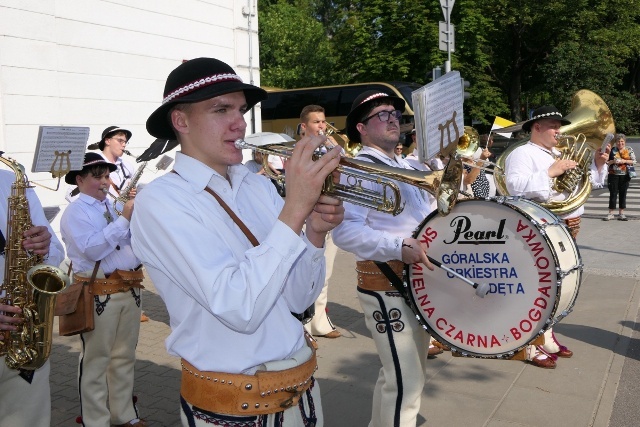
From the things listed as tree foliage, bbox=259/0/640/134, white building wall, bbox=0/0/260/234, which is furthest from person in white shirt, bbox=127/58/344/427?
tree foliage, bbox=259/0/640/134

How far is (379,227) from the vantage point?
3666 mm

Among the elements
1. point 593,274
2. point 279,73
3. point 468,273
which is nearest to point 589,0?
point 279,73

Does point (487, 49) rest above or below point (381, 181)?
above

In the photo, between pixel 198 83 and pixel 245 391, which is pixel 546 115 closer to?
pixel 198 83

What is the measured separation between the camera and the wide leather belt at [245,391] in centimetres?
204

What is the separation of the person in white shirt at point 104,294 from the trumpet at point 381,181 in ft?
6.69

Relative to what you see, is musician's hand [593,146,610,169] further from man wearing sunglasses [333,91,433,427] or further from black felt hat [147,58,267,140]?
black felt hat [147,58,267,140]

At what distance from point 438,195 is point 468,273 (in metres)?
0.80

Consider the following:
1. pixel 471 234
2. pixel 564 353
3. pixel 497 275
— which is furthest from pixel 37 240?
pixel 564 353

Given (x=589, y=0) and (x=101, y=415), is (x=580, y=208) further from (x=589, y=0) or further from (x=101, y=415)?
(x=589, y=0)

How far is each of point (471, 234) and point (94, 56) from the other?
8047 millimetres

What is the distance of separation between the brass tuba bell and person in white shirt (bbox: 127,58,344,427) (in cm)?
367

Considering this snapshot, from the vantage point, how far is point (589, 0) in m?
30.9

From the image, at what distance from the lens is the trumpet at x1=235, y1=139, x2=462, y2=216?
219 cm
